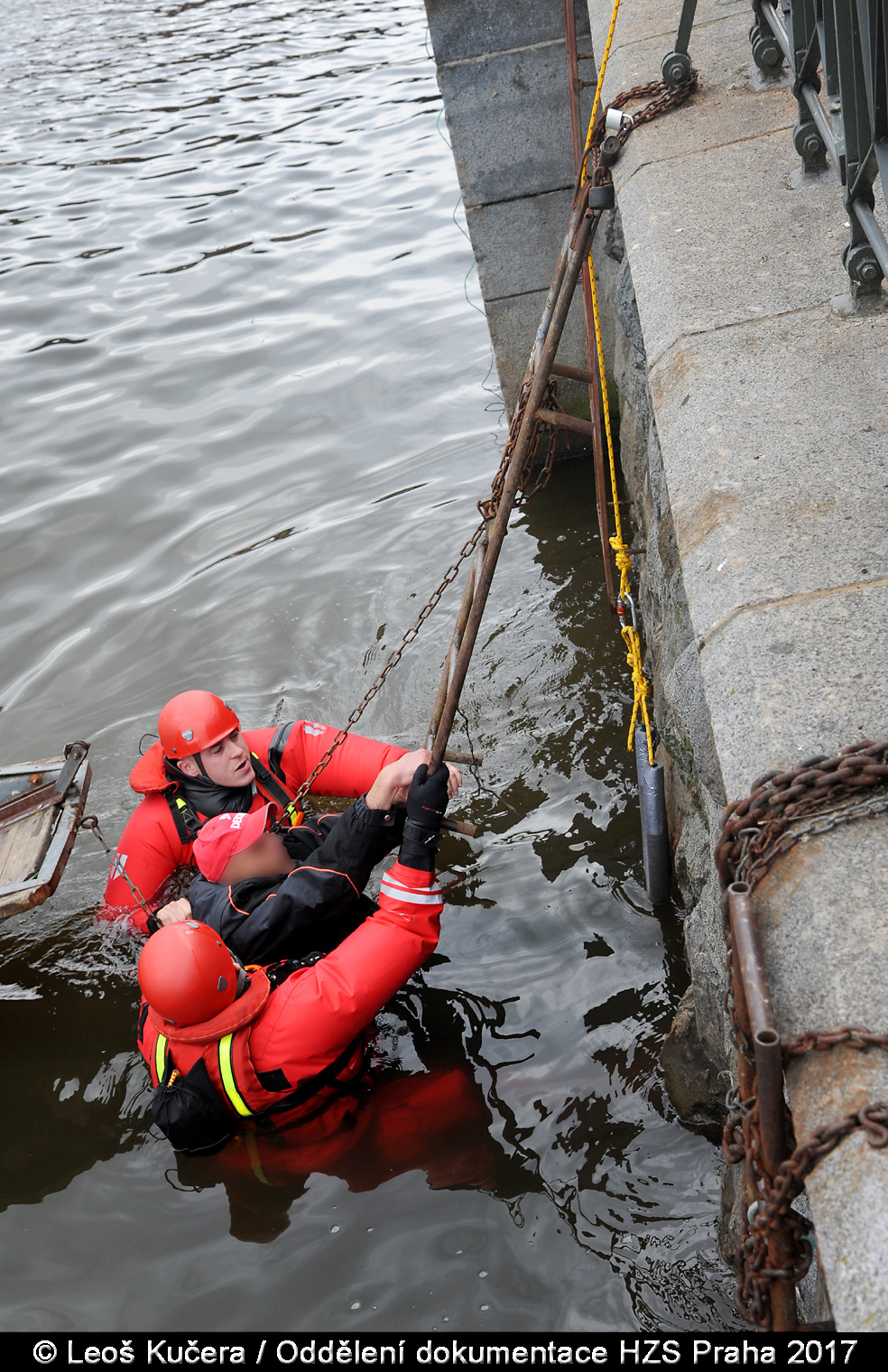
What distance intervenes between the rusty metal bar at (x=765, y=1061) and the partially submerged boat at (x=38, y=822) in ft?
10.5

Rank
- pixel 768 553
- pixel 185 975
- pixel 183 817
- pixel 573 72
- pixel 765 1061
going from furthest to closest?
pixel 573 72, pixel 183 817, pixel 185 975, pixel 768 553, pixel 765 1061

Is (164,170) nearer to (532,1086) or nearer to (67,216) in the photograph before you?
(67,216)

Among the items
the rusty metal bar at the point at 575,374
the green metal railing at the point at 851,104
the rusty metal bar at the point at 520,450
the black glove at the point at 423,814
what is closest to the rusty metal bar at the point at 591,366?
the rusty metal bar at the point at 575,374

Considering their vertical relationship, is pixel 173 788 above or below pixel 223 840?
below

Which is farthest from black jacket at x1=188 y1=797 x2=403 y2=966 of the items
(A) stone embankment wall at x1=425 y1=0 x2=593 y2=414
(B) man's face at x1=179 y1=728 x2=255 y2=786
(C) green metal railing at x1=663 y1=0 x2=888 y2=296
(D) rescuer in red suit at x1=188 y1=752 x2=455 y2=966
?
(A) stone embankment wall at x1=425 y1=0 x2=593 y2=414

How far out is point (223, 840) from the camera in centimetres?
386

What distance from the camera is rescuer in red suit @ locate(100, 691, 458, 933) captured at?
436 cm

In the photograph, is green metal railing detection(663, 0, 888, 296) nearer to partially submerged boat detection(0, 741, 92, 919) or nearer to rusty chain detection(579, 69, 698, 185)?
rusty chain detection(579, 69, 698, 185)

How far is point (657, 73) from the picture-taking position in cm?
451

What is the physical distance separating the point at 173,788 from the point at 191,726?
350 millimetres

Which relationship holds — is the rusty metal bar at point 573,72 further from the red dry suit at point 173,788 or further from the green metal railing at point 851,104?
the red dry suit at point 173,788

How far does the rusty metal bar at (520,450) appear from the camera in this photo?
140 inches

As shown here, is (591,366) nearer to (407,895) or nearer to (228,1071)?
(407,895)

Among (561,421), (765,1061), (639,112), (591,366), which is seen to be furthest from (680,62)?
(765,1061)
